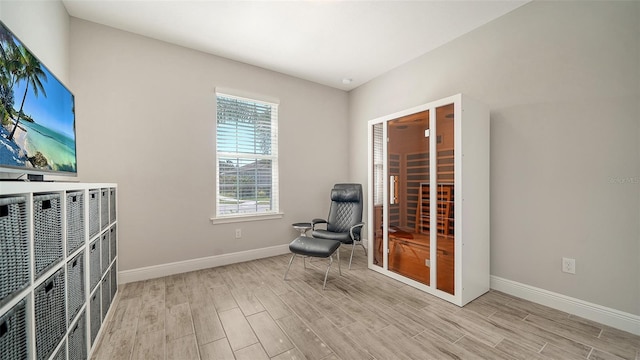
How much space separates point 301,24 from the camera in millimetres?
2596

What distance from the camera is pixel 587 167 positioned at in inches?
79.5

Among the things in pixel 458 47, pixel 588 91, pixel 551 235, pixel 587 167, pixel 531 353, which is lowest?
pixel 531 353

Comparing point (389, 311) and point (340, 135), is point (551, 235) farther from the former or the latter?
point (340, 135)

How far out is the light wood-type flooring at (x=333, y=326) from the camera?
1618mm

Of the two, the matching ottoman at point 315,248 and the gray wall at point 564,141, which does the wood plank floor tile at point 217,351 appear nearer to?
the matching ottoman at point 315,248

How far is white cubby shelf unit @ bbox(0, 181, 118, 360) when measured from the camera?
0.83 meters

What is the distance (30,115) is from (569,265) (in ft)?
13.1

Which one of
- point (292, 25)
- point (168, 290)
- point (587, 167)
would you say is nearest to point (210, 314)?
point (168, 290)

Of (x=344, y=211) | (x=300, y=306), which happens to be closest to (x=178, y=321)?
(x=300, y=306)

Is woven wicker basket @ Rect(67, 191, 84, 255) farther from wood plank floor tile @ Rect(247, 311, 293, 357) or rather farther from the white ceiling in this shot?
the white ceiling

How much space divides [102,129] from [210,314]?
89.2 inches

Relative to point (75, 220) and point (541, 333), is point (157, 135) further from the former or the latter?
point (541, 333)

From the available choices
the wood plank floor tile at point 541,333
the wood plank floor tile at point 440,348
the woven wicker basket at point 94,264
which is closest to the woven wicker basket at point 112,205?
the woven wicker basket at point 94,264

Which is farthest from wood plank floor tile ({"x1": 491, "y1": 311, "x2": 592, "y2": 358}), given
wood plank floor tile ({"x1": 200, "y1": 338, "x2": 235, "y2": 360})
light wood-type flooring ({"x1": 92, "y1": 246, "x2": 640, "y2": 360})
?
wood plank floor tile ({"x1": 200, "y1": 338, "x2": 235, "y2": 360})
